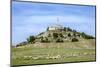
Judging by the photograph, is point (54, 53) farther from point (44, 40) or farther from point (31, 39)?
point (31, 39)

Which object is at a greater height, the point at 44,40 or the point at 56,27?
the point at 56,27

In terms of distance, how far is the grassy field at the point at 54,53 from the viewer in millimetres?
2584

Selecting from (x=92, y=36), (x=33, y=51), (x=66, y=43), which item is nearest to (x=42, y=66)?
(x=33, y=51)

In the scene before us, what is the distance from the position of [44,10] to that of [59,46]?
49cm

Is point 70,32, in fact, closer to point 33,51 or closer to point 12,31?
point 33,51

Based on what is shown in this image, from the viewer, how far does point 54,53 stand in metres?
2.73

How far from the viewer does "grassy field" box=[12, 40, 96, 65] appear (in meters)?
2.58

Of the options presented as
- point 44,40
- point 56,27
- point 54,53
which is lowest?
point 54,53

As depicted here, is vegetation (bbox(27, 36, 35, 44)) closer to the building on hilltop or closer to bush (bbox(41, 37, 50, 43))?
bush (bbox(41, 37, 50, 43))

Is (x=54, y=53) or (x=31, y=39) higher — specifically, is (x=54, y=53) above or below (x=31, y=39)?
below

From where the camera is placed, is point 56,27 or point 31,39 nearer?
point 31,39

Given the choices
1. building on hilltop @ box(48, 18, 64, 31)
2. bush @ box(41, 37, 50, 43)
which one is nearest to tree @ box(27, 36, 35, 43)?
bush @ box(41, 37, 50, 43)

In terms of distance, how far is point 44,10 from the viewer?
106 inches

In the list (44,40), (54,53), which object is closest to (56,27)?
(44,40)
